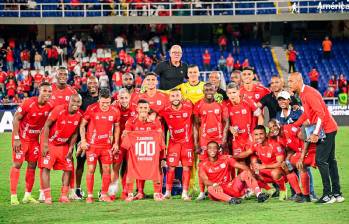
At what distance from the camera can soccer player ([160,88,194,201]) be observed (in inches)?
602

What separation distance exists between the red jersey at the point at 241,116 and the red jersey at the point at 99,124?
6.00ft

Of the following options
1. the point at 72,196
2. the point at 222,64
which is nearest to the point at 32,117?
the point at 72,196

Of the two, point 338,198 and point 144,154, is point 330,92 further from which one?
point 338,198

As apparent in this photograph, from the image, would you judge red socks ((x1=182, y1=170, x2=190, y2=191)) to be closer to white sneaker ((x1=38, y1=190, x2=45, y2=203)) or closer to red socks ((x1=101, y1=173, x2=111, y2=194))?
red socks ((x1=101, y1=173, x2=111, y2=194))

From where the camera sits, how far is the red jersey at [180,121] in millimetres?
15289

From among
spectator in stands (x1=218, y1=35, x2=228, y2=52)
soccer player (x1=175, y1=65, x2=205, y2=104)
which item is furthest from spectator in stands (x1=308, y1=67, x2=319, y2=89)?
soccer player (x1=175, y1=65, x2=205, y2=104)

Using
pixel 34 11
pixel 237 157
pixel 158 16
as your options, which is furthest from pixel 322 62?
pixel 237 157

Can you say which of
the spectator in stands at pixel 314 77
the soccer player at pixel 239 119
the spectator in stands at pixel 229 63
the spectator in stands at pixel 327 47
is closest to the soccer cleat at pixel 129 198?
the soccer player at pixel 239 119

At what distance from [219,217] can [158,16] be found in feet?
88.1

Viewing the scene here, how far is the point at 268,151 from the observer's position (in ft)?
48.1

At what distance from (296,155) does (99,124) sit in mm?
3025

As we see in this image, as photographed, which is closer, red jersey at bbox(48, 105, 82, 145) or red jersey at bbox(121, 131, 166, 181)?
red jersey at bbox(48, 105, 82, 145)

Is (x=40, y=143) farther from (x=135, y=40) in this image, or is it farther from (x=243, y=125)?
(x=135, y=40)

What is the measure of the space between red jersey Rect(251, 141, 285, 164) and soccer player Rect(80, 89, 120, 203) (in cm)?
217
